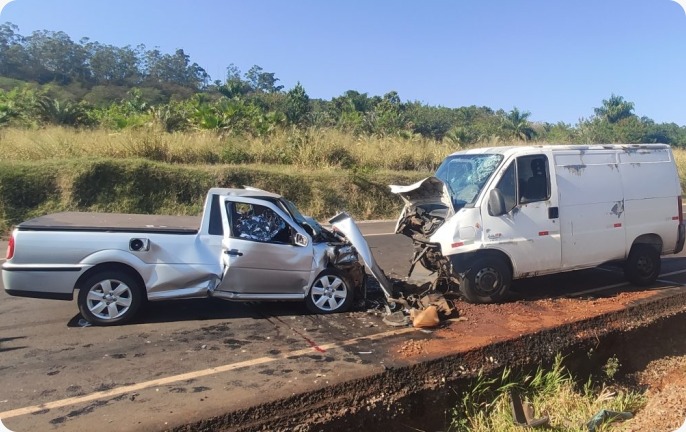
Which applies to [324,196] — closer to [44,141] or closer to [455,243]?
[44,141]

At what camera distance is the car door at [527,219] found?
6770 mm

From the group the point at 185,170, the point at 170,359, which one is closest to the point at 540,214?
the point at 170,359

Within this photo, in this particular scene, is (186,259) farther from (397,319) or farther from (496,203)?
(496,203)

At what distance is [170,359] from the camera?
503cm

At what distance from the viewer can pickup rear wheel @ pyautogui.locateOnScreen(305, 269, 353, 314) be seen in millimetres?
6535

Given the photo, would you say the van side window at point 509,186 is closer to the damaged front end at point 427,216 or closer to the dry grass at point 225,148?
the damaged front end at point 427,216

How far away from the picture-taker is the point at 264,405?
4.02 metres

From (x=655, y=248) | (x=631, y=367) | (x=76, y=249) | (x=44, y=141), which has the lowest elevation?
(x=631, y=367)

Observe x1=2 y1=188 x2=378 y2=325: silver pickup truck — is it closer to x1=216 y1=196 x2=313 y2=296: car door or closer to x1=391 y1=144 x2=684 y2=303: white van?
x1=216 y1=196 x2=313 y2=296: car door

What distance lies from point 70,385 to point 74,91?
2583 inches

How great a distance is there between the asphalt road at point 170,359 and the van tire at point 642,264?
4185mm

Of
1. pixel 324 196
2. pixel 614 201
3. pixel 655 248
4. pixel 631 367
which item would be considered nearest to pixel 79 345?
pixel 631 367

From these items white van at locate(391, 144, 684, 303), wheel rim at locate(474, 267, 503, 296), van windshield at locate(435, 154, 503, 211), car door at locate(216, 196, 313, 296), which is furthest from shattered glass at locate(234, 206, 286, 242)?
wheel rim at locate(474, 267, 503, 296)

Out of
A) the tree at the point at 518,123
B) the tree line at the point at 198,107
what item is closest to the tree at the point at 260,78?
the tree line at the point at 198,107
